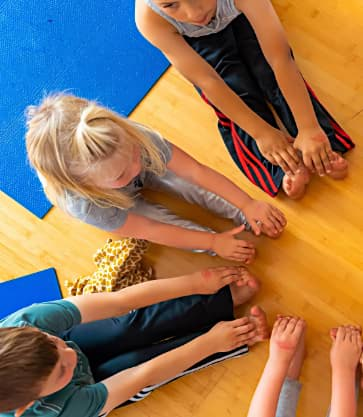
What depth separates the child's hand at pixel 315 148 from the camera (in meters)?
1.16

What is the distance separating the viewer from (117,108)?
137 cm

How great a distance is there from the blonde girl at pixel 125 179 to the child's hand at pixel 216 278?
0.11 feet

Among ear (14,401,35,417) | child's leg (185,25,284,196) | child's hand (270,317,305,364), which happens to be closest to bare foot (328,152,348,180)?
child's leg (185,25,284,196)

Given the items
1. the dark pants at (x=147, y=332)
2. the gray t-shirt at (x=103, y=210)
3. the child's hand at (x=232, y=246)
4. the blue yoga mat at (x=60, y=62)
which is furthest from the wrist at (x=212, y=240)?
the blue yoga mat at (x=60, y=62)

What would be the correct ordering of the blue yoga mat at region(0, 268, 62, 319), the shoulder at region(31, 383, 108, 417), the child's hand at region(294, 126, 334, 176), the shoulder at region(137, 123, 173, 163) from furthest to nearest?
the blue yoga mat at region(0, 268, 62, 319) → the child's hand at region(294, 126, 334, 176) → the shoulder at region(137, 123, 173, 163) → the shoulder at region(31, 383, 108, 417)

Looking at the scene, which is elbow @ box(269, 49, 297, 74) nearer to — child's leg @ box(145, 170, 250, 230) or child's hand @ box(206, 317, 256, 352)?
child's leg @ box(145, 170, 250, 230)

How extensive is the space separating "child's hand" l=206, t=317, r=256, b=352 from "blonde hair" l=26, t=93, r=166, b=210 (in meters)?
0.44

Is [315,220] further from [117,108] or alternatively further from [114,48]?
[114,48]

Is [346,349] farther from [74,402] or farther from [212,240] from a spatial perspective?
[74,402]

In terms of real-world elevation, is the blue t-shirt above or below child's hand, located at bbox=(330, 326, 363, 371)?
above

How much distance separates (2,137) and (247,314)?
81 centimetres

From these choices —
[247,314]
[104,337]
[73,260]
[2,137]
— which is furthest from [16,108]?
[247,314]

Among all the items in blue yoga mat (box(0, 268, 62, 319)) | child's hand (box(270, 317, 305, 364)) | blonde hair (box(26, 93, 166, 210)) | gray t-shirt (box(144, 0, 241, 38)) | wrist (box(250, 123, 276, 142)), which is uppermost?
blonde hair (box(26, 93, 166, 210))

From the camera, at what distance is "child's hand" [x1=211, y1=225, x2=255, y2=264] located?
1.18 m
